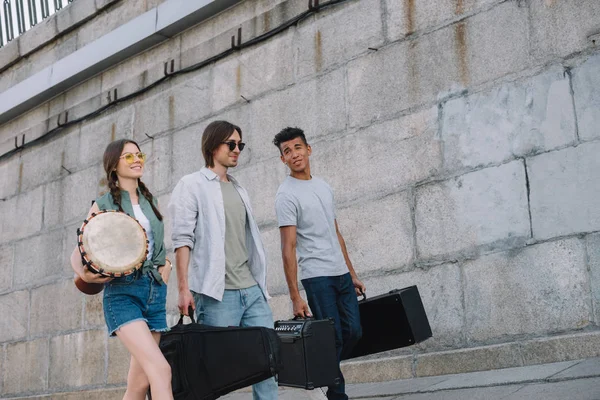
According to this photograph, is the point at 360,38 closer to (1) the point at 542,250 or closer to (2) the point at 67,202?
(1) the point at 542,250

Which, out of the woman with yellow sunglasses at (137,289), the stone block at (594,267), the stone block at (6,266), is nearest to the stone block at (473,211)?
the stone block at (594,267)

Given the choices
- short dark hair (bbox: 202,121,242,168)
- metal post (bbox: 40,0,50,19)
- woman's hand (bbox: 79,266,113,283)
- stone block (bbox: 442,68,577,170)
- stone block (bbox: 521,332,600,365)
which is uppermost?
metal post (bbox: 40,0,50,19)

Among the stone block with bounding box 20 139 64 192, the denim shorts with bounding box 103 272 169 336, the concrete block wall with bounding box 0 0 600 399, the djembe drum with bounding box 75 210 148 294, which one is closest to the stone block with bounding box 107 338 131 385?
the concrete block wall with bounding box 0 0 600 399

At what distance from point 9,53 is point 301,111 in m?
4.93

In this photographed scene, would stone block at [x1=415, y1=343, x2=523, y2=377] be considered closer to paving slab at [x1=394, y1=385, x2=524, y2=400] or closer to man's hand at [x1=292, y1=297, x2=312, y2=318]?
paving slab at [x1=394, y1=385, x2=524, y2=400]

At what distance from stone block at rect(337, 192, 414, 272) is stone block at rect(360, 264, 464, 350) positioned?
182 millimetres

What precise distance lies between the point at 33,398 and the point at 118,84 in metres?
3.36

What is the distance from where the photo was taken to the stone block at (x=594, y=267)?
4.80 meters

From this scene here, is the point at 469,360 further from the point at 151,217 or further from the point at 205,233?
the point at 151,217

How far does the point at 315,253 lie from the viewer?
4773 mm

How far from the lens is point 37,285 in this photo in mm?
8742

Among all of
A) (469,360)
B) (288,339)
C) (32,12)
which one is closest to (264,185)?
(469,360)

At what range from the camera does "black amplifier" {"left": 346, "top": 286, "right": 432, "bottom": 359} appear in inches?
195

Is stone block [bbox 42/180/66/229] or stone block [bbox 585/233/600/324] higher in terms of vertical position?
stone block [bbox 42/180/66/229]
